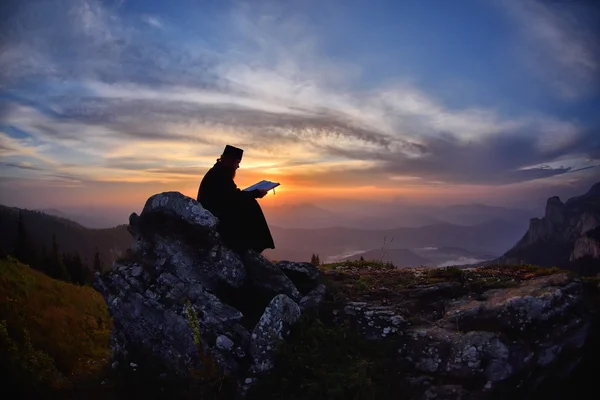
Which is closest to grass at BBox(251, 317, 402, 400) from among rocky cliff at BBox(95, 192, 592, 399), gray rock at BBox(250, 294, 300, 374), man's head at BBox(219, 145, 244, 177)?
rocky cliff at BBox(95, 192, 592, 399)

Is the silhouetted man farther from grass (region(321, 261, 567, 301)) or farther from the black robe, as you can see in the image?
grass (region(321, 261, 567, 301))

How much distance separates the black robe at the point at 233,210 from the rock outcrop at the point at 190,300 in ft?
1.51

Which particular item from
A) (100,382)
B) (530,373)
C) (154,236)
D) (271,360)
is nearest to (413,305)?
(530,373)

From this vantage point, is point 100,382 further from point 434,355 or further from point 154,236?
point 434,355

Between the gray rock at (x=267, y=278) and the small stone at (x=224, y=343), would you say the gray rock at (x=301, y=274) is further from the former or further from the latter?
the small stone at (x=224, y=343)

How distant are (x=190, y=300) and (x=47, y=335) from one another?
5444 mm

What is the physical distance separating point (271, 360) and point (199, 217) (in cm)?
→ 436

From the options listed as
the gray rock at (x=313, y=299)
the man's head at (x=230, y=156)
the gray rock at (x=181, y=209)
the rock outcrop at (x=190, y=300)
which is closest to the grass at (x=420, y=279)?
the gray rock at (x=313, y=299)

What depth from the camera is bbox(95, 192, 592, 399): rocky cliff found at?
792 cm

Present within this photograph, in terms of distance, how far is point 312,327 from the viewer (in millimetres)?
9031

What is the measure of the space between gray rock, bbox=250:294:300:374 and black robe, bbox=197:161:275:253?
248 centimetres

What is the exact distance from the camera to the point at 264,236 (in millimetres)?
11305

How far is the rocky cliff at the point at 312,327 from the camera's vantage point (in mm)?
7922

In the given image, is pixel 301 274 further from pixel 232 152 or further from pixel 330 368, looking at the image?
pixel 232 152
